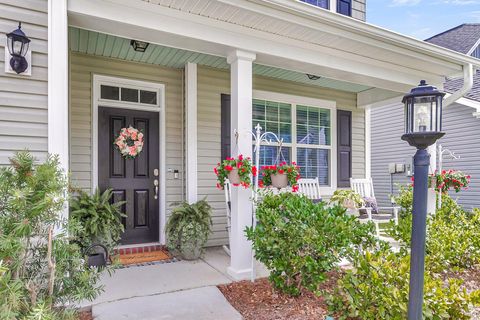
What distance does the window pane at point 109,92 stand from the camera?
160 inches

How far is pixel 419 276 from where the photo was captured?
5.41 feet

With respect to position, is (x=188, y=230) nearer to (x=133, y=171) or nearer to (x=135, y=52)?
(x=133, y=171)

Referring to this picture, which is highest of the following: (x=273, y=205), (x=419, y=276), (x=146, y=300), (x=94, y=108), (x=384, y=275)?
(x=94, y=108)

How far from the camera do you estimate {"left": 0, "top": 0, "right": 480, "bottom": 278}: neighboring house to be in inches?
100

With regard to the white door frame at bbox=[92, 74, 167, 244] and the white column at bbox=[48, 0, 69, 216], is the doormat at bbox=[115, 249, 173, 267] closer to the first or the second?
the white door frame at bbox=[92, 74, 167, 244]

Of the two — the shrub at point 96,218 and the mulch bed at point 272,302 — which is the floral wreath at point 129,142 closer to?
the shrub at point 96,218

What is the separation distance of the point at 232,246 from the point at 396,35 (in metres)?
3.03

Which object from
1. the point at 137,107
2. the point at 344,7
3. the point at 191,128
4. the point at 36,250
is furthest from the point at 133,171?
the point at 344,7

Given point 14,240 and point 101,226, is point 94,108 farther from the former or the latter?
point 14,240

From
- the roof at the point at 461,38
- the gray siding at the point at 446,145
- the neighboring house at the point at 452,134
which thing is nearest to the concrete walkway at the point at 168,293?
the neighboring house at the point at 452,134

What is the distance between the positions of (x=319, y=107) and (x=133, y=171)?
10.7 ft

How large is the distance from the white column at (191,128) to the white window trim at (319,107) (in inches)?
41.3

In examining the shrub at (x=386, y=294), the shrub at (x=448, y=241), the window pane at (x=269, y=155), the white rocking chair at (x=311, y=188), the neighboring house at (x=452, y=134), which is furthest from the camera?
the neighboring house at (x=452, y=134)

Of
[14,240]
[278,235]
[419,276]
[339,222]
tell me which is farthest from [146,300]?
[419,276]
